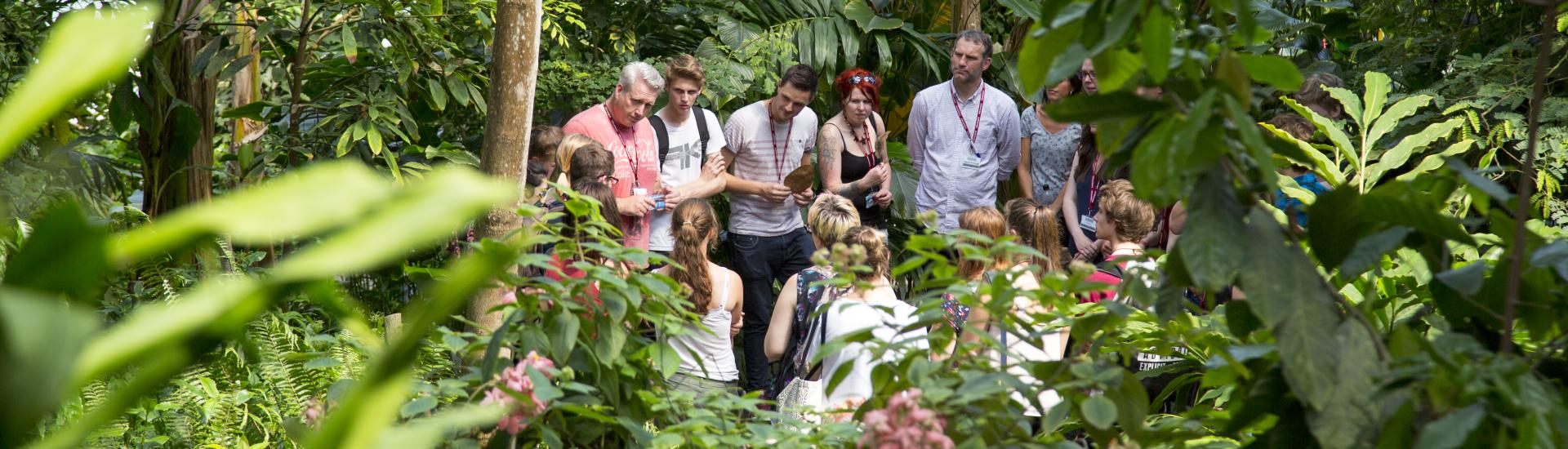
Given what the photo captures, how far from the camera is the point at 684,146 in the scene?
523 centimetres

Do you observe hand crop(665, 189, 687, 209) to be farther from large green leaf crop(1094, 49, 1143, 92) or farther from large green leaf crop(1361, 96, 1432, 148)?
large green leaf crop(1094, 49, 1143, 92)

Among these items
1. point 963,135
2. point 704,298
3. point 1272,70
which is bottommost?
point 704,298

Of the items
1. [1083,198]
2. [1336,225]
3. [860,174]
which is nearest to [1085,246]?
[1083,198]

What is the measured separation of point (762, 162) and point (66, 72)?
15.8 ft

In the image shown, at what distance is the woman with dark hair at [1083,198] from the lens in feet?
17.1

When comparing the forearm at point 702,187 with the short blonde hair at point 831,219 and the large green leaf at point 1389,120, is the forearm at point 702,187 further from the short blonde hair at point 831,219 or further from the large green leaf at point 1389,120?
the large green leaf at point 1389,120

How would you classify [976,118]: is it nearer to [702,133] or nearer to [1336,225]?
[702,133]

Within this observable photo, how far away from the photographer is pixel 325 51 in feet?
22.2

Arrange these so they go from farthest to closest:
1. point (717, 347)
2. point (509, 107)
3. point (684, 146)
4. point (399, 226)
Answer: point (684, 146), point (717, 347), point (509, 107), point (399, 226)

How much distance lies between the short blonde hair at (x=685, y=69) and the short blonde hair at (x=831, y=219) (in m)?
0.89

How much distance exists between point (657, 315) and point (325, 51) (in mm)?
5172

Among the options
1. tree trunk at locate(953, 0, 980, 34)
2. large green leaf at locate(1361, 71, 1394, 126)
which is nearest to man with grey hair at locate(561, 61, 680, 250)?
large green leaf at locate(1361, 71, 1394, 126)

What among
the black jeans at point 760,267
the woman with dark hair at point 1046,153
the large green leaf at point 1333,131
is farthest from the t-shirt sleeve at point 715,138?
the large green leaf at point 1333,131

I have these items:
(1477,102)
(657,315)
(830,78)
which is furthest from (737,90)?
(657,315)
